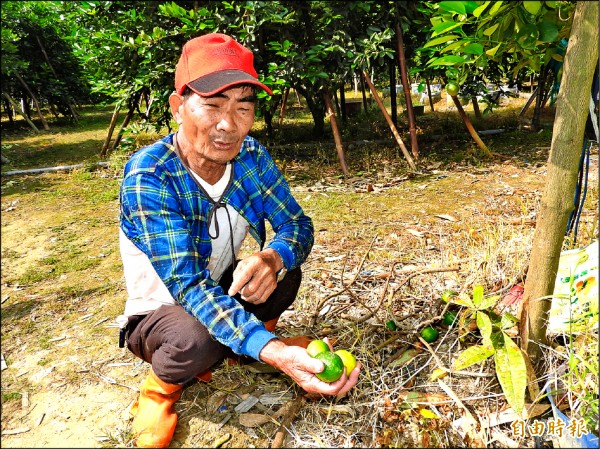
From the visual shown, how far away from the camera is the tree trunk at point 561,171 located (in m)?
1.59

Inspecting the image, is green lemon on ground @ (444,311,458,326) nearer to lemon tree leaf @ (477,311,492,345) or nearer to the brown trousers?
lemon tree leaf @ (477,311,492,345)

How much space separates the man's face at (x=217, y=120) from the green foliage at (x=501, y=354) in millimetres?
1278

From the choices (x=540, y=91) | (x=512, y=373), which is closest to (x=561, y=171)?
(x=512, y=373)

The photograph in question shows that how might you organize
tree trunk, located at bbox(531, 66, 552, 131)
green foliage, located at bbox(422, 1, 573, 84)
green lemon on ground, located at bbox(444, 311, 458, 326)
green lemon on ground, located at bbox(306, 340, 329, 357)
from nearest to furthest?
green foliage, located at bbox(422, 1, 573, 84) → green lemon on ground, located at bbox(306, 340, 329, 357) → green lemon on ground, located at bbox(444, 311, 458, 326) → tree trunk, located at bbox(531, 66, 552, 131)

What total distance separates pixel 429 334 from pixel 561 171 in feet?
3.54

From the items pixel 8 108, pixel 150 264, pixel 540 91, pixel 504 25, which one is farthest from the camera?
pixel 540 91

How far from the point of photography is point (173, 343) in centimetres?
202

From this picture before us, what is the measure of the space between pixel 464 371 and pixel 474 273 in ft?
2.72

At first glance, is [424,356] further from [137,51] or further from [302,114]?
[302,114]

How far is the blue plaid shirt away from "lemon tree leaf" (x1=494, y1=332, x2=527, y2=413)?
962 mm

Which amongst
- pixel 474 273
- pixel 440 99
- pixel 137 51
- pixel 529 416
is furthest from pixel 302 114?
pixel 529 416

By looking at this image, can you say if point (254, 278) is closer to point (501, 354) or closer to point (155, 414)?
point (155, 414)

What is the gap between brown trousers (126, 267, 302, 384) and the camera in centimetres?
201

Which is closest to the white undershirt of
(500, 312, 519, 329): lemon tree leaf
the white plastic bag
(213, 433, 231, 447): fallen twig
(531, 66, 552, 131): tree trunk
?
(213, 433, 231, 447): fallen twig
